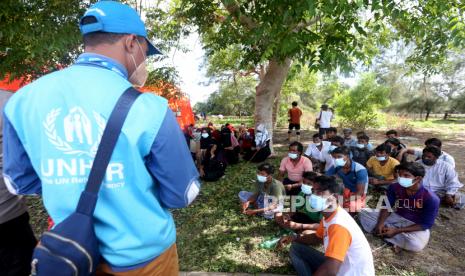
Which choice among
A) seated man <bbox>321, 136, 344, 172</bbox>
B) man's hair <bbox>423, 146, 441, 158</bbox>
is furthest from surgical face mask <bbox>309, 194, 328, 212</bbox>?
man's hair <bbox>423, 146, 441, 158</bbox>

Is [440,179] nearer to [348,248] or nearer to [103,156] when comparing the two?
[348,248]

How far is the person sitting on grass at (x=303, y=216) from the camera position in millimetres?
3466

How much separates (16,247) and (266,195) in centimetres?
297

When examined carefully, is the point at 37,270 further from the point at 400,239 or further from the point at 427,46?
the point at 427,46

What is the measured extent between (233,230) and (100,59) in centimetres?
329

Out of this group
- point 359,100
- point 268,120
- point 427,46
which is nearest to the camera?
point 427,46

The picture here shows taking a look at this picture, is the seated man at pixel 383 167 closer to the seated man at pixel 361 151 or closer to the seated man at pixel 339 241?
the seated man at pixel 361 151

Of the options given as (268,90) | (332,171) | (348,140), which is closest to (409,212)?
(332,171)

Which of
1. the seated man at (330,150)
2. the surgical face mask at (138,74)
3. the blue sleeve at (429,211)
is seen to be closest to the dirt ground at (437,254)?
the blue sleeve at (429,211)

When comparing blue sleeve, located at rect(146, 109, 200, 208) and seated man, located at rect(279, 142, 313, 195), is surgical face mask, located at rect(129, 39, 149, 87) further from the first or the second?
seated man, located at rect(279, 142, 313, 195)

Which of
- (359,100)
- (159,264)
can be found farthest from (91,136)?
(359,100)

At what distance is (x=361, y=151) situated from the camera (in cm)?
564

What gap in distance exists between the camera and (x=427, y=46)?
4766mm

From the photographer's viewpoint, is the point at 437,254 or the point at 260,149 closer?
the point at 437,254
